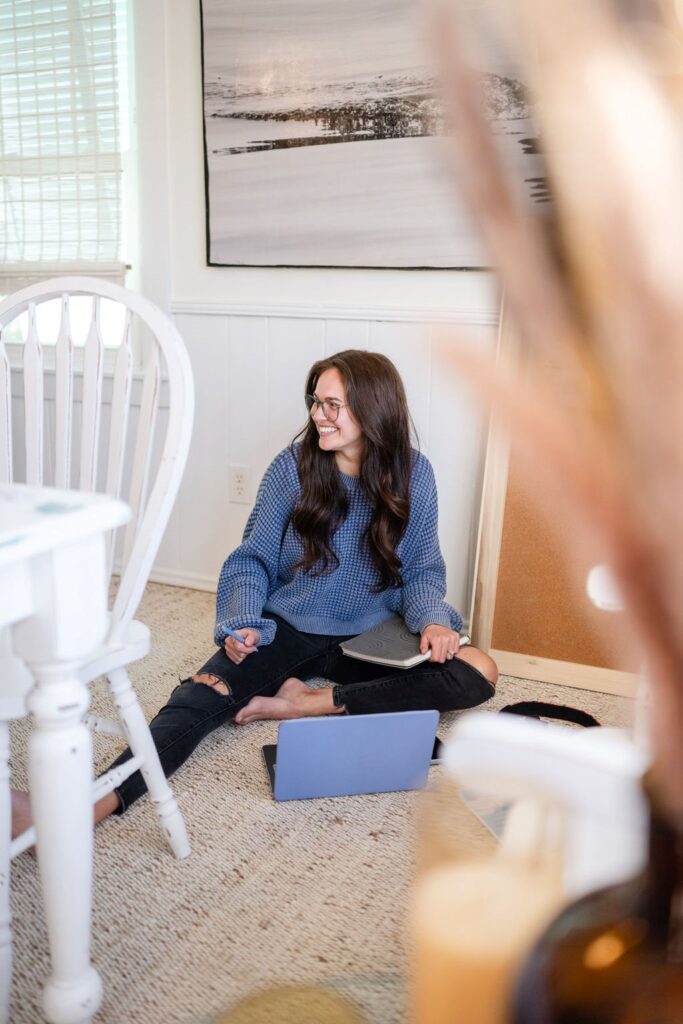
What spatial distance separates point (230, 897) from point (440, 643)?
0.70m

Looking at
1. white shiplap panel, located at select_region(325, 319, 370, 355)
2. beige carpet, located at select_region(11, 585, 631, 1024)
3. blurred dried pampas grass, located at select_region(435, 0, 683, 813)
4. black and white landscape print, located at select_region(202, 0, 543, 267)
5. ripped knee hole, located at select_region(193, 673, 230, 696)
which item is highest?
black and white landscape print, located at select_region(202, 0, 543, 267)

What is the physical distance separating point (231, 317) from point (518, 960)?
7.83ft

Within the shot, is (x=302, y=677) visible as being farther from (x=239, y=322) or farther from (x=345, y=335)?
(x=239, y=322)

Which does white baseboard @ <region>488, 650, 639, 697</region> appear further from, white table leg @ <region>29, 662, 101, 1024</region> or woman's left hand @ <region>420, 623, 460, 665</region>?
white table leg @ <region>29, 662, 101, 1024</region>

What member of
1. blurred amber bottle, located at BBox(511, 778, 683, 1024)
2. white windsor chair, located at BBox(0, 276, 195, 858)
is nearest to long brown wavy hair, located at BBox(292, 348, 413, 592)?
white windsor chair, located at BBox(0, 276, 195, 858)

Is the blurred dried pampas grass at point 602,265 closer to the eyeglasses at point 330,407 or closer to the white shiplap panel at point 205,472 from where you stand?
the eyeglasses at point 330,407

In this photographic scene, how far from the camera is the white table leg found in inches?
36.0

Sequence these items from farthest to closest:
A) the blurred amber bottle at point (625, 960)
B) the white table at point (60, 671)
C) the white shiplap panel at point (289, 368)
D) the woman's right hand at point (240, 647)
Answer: the white shiplap panel at point (289, 368), the woman's right hand at point (240, 647), the white table at point (60, 671), the blurred amber bottle at point (625, 960)

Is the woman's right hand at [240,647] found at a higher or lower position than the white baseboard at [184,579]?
higher

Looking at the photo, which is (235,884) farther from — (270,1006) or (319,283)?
(319,283)

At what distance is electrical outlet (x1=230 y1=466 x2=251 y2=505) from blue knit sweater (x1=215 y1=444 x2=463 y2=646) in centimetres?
60

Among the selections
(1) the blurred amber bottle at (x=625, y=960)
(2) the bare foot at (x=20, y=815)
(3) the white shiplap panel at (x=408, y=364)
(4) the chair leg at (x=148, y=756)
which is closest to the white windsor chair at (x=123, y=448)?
(4) the chair leg at (x=148, y=756)

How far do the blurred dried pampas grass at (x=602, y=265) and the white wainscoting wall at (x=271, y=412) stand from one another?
196 centimetres

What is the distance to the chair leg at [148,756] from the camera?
136 cm
